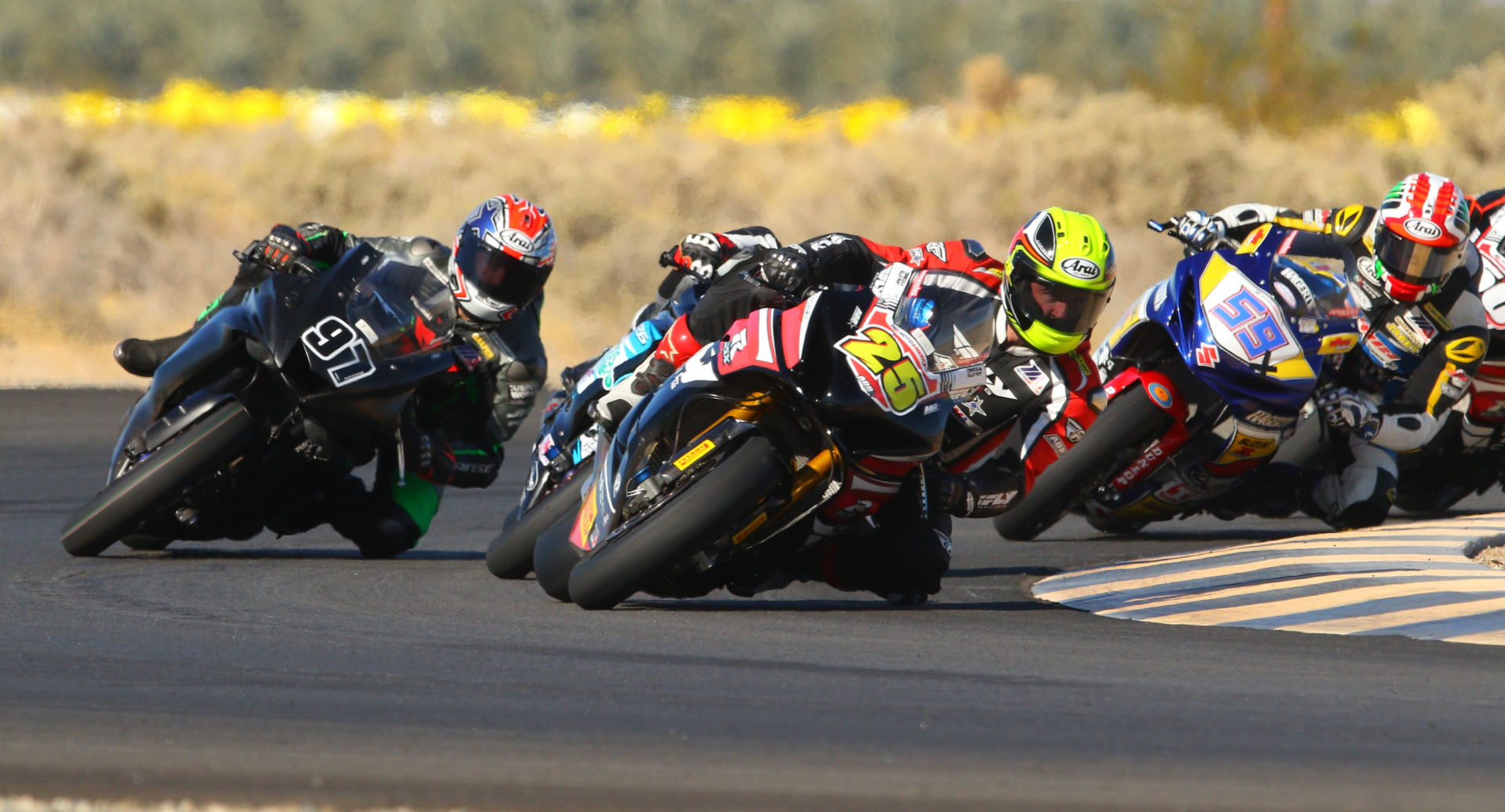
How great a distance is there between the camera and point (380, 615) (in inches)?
264

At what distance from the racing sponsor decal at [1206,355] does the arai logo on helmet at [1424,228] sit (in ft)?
5.40

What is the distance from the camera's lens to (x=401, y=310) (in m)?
8.08

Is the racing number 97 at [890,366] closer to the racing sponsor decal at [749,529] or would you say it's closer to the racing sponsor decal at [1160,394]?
the racing sponsor decal at [749,529]

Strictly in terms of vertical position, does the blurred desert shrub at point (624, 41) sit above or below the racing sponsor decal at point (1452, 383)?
below

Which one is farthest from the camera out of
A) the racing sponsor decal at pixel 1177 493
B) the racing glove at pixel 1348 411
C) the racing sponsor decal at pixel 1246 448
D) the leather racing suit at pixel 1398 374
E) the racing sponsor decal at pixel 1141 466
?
the leather racing suit at pixel 1398 374

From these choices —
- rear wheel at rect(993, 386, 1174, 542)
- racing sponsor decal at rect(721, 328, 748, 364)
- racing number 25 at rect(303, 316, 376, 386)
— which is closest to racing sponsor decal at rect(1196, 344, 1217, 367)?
rear wheel at rect(993, 386, 1174, 542)

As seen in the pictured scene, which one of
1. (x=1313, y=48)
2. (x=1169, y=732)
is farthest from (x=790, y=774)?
(x=1313, y=48)

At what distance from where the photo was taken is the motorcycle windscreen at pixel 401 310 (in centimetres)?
792

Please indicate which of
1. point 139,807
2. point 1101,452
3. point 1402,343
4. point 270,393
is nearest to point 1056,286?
point 1101,452

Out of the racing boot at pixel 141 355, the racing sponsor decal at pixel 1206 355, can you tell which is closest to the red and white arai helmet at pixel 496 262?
the racing boot at pixel 141 355

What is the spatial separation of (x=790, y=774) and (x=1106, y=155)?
88.7 feet

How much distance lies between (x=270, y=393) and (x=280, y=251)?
68 cm

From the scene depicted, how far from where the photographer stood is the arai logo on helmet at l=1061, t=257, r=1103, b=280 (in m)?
7.18

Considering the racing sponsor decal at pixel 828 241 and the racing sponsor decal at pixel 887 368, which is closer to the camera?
the racing sponsor decal at pixel 887 368
